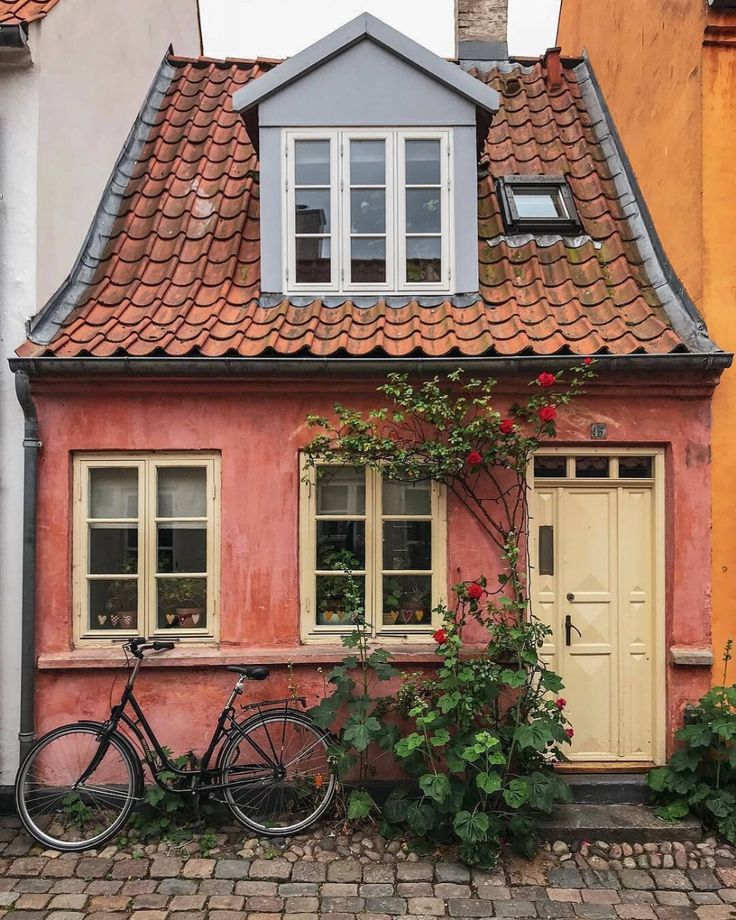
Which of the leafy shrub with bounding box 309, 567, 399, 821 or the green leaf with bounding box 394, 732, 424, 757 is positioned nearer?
the green leaf with bounding box 394, 732, 424, 757

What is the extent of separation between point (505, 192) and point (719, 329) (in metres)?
2.47

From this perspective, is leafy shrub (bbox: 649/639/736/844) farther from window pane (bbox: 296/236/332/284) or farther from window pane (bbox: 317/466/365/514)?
window pane (bbox: 296/236/332/284)

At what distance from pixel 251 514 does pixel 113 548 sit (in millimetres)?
1142

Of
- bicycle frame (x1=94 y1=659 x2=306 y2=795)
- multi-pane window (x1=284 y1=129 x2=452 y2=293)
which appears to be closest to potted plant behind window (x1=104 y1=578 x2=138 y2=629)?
bicycle frame (x1=94 y1=659 x2=306 y2=795)

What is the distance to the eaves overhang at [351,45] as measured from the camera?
20.1ft

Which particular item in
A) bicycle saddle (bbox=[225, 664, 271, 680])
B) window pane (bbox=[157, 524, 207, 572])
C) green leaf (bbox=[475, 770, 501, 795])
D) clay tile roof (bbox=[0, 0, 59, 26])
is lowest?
green leaf (bbox=[475, 770, 501, 795])

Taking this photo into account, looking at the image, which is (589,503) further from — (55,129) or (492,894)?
(55,129)

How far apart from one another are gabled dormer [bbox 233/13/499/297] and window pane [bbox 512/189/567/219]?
821 millimetres

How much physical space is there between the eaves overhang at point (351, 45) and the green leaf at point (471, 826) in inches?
218

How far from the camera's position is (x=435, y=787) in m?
4.72

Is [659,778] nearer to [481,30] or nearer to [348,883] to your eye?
[348,883]

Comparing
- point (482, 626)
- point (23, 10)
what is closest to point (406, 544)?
point (482, 626)

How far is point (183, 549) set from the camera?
5.66 meters

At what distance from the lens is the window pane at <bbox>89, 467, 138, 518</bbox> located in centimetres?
568
